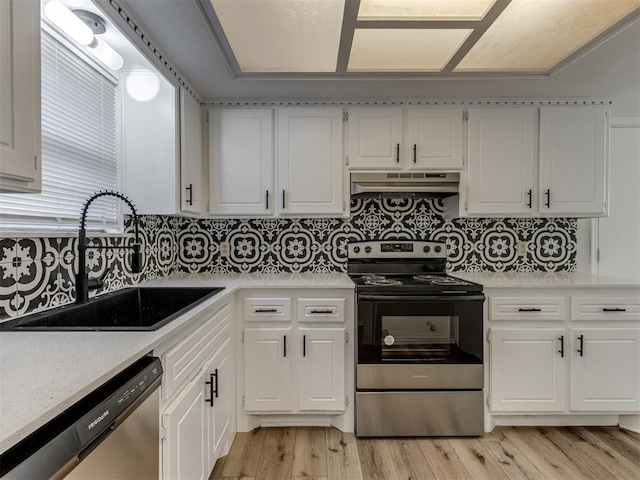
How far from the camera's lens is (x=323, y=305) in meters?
2.10

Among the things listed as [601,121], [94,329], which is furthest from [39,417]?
[601,121]

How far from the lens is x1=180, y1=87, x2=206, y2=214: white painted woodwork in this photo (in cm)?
205

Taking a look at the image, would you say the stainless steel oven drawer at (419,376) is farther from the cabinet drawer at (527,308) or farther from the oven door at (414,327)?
the cabinet drawer at (527,308)

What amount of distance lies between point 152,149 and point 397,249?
181 centimetres

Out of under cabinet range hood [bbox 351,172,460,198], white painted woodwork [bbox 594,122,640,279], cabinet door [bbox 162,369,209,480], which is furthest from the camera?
white painted woodwork [bbox 594,122,640,279]

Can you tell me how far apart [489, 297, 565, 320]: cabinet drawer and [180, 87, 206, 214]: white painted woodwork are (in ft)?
6.59

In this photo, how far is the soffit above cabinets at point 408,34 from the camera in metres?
1.52

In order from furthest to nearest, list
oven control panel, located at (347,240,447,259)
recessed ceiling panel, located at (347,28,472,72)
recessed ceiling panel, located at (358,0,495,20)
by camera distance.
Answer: oven control panel, located at (347,240,447,259) < recessed ceiling panel, located at (347,28,472,72) < recessed ceiling panel, located at (358,0,495,20)

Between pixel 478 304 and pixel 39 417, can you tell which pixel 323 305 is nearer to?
pixel 478 304

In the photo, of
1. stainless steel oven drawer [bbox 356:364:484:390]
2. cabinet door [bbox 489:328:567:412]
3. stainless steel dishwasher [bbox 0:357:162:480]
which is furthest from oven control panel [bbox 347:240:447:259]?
stainless steel dishwasher [bbox 0:357:162:480]

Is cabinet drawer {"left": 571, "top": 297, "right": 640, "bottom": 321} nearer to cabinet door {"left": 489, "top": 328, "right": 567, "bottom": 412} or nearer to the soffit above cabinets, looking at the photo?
cabinet door {"left": 489, "top": 328, "right": 567, "bottom": 412}

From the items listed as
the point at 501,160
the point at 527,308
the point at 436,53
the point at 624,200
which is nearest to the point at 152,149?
the point at 436,53

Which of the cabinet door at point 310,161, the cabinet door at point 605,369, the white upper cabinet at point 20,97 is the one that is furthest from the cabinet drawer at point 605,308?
the white upper cabinet at point 20,97

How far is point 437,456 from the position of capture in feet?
6.17
